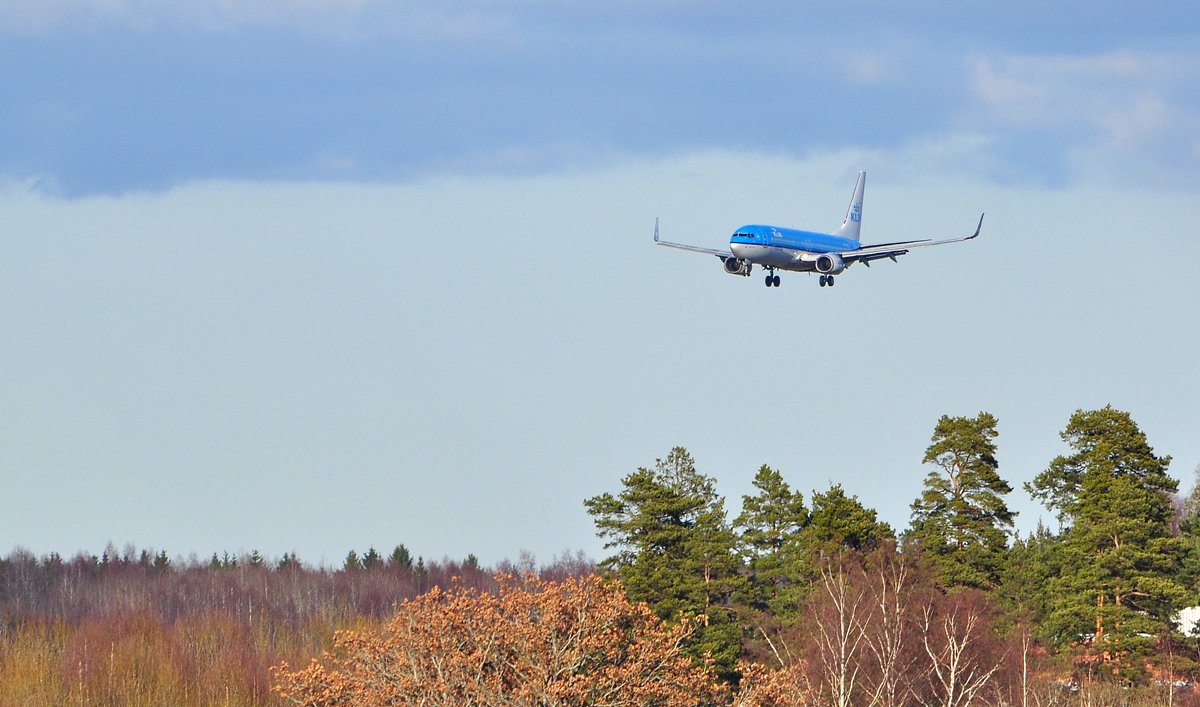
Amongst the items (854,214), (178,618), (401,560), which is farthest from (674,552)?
(401,560)

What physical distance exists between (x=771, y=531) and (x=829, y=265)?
1421 cm

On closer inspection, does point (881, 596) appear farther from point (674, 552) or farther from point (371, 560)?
point (371, 560)

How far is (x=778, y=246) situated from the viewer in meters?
74.6

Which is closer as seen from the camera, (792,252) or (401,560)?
(792,252)

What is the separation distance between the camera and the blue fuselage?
73375 mm

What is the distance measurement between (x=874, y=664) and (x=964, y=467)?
1912cm

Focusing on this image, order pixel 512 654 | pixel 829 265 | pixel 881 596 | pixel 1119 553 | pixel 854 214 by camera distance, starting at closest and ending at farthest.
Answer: pixel 512 654 < pixel 881 596 < pixel 1119 553 < pixel 829 265 < pixel 854 214

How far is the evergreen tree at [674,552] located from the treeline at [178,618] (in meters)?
7.85

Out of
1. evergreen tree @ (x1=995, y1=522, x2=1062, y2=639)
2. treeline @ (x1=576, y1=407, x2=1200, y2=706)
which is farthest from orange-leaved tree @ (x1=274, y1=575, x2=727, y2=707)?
evergreen tree @ (x1=995, y1=522, x2=1062, y2=639)

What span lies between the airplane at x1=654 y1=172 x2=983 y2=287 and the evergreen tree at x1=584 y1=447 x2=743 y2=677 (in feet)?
32.8

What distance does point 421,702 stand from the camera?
23.5 metres

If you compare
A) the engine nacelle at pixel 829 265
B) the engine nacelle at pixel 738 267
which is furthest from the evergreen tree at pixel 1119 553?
the engine nacelle at pixel 738 267

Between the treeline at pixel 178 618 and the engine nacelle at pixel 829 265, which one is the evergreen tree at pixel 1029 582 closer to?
the engine nacelle at pixel 829 265

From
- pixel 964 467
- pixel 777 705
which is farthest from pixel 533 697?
pixel 964 467
